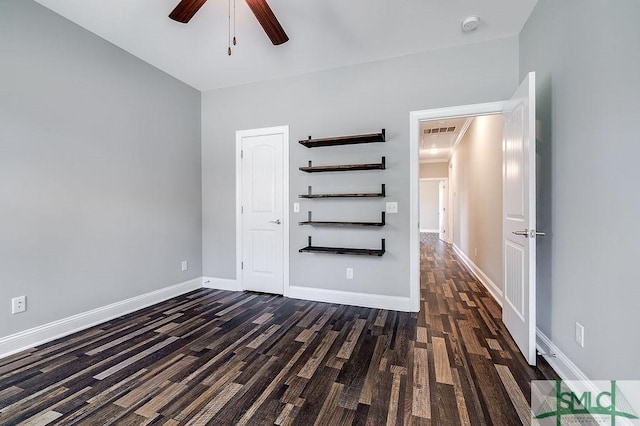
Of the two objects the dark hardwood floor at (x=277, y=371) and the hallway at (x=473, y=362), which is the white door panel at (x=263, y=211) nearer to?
the dark hardwood floor at (x=277, y=371)

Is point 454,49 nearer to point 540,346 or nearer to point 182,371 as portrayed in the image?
point 540,346

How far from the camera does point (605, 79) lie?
146 cm

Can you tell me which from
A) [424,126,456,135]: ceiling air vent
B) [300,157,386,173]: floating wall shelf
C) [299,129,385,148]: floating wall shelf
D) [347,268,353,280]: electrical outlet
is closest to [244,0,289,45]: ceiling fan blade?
[299,129,385,148]: floating wall shelf

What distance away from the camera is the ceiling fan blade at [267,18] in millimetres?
1836

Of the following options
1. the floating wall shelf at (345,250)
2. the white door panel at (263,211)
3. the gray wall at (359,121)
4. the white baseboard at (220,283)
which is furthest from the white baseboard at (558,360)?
the white baseboard at (220,283)

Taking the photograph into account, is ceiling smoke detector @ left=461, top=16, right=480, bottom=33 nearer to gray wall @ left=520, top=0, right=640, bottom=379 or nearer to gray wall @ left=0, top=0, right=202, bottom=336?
gray wall @ left=520, top=0, right=640, bottom=379

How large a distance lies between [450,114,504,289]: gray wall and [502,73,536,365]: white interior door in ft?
2.89

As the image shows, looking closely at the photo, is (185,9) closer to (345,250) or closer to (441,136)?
(345,250)

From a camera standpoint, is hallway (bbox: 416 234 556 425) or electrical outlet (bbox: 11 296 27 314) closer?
hallway (bbox: 416 234 556 425)

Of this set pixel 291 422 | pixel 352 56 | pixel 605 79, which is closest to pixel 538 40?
pixel 605 79

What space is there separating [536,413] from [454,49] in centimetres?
314

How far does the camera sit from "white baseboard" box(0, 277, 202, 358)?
2.17 metres

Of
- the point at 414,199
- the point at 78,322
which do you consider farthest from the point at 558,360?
the point at 78,322

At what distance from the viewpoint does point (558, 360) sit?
1.88 meters
